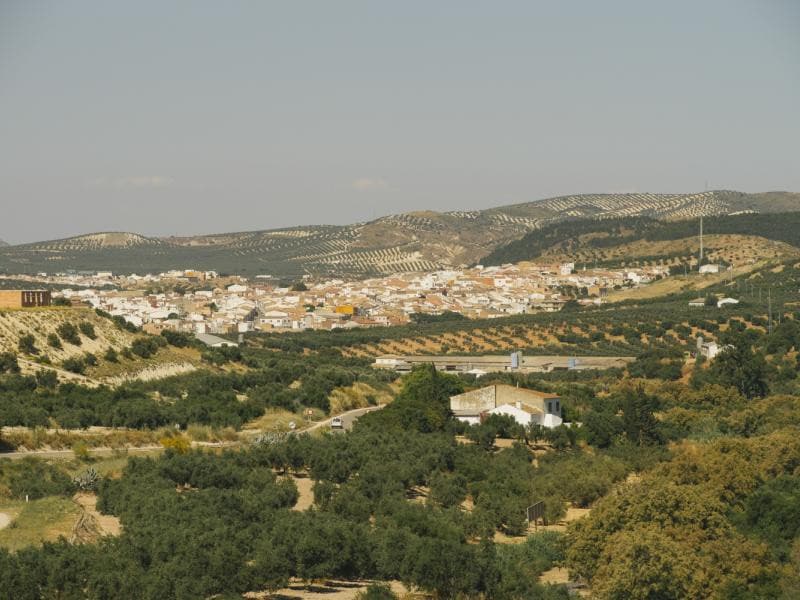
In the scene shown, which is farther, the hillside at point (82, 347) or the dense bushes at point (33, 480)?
the hillside at point (82, 347)

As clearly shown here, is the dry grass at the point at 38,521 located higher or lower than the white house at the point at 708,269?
higher

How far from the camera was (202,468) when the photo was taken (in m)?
34.1

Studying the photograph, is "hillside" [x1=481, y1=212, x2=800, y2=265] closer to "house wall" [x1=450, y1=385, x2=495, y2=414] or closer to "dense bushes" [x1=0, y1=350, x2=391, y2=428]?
"dense bushes" [x1=0, y1=350, x2=391, y2=428]

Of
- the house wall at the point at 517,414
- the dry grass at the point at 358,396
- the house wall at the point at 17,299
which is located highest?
the house wall at the point at 17,299

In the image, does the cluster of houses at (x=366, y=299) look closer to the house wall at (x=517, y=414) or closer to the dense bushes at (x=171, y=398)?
the dense bushes at (x=171, y=398)

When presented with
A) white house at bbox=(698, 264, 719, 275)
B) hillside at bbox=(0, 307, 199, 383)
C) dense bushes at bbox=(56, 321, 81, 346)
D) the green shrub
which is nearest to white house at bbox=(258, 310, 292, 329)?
white house at bbox=(698, 264, 719, 275)

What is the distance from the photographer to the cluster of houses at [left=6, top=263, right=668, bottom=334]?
364ft

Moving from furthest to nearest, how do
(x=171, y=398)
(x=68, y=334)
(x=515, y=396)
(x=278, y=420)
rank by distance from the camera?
1. (x=68, y=334)
2. (x=515, y=396)
3. (x=171, y=398)
4. (x=278, y=420)

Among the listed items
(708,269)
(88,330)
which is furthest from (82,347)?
(708,269)

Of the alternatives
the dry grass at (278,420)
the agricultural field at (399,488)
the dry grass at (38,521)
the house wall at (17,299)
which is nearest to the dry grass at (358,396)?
the agricultural field at (399,488)

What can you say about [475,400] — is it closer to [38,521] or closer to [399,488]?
[399,488]

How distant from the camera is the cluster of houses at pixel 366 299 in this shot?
111 m

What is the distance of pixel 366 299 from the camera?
133750mm

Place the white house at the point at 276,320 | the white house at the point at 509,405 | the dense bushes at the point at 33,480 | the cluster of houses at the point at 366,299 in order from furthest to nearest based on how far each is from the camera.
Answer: the white house at the point at 276,320, the cluster of houses at the point at 366,299, the white house at the point at 509,405, the dense bushes at the point at 33,480
